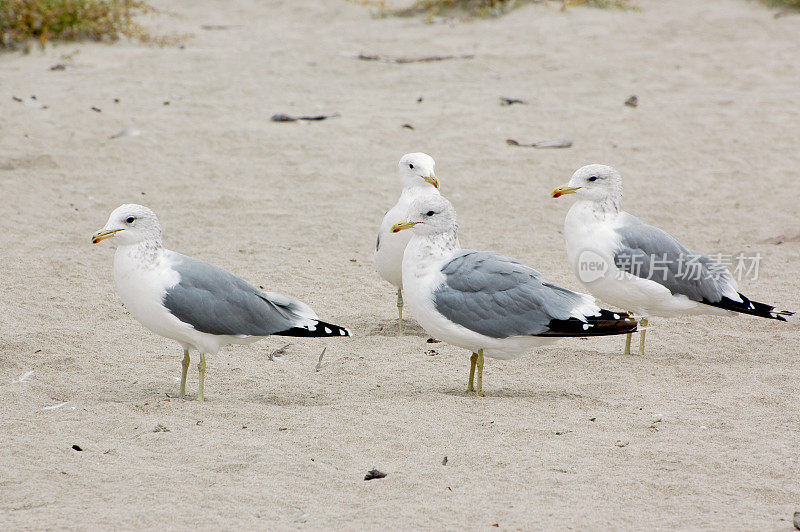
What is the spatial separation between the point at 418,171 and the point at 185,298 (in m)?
2.27

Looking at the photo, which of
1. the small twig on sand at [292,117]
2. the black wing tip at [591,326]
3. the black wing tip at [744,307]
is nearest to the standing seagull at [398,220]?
the black wing tip at [591,326]

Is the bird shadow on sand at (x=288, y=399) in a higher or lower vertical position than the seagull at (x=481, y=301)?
lower

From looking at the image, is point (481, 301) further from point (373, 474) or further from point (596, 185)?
point (596, 185)

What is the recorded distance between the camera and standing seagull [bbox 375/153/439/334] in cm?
632

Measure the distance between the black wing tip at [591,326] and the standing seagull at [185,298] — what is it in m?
1.16

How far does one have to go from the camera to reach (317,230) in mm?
8141

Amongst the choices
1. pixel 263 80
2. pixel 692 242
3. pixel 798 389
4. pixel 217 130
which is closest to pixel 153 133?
pixel 217 130

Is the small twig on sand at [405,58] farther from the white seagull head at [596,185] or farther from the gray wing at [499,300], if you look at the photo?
the gray wing at [499,300]

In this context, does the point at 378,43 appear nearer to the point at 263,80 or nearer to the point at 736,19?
the point at 263,80

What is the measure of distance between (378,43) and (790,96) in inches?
216

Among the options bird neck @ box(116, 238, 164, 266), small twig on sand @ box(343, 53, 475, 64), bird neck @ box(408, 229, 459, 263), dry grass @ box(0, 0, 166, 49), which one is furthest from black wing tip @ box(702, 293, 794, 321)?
dry grass @ box(0, 0, 166, 49)

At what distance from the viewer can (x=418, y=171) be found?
22.1 feet

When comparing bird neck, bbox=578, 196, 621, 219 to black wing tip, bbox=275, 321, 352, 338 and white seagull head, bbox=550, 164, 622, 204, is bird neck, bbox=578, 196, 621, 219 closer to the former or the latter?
white seagull head, bbox=550, 164, 622, 204

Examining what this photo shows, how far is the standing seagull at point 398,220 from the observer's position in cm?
632
